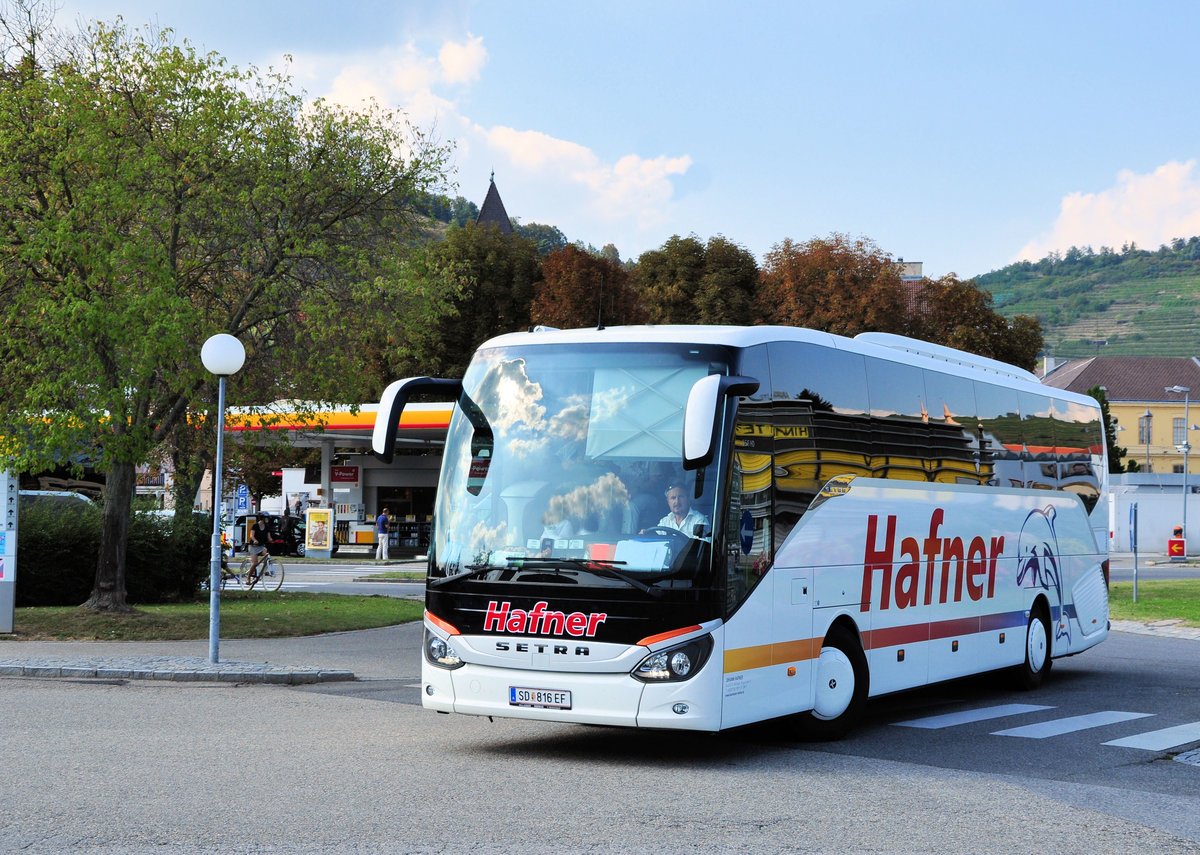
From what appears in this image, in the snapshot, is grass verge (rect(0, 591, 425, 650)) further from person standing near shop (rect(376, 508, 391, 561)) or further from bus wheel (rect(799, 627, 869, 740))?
person standing near shop (rect(376, 508, 391, 561))

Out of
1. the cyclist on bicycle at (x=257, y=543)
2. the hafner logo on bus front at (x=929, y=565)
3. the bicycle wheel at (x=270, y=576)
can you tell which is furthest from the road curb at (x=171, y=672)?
the bicycle wheel at (x=270, y=576)

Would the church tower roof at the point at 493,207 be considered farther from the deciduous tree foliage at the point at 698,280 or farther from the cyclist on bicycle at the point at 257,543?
the cyclist on bicycle at the point at 257,543

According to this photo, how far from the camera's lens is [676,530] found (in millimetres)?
9242

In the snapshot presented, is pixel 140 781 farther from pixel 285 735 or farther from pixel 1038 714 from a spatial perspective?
pixel 1038 714

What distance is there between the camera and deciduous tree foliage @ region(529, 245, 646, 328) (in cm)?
5759

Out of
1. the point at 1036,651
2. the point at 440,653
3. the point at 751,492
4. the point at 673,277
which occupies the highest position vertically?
the point at 673,277

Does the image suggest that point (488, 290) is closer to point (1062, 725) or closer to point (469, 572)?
point (1062, 725)

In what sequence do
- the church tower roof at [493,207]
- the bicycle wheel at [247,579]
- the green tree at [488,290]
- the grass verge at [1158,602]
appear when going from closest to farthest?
the grass verge at [1158,602]
the bicycle wheel at [247,579]
the green tree at [488,290]
the church tower roof at [493,207]

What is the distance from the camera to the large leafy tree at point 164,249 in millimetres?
18484

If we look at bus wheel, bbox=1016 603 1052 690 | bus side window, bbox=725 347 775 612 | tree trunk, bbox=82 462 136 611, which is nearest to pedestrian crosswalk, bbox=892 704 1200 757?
bus wheel, bbox=1016 603 1052 690

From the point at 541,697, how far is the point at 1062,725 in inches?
213

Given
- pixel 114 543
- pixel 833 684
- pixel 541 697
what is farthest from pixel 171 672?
pixel 833 684

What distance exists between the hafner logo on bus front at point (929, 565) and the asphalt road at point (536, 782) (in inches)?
46.8

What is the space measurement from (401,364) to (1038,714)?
1799 inches
